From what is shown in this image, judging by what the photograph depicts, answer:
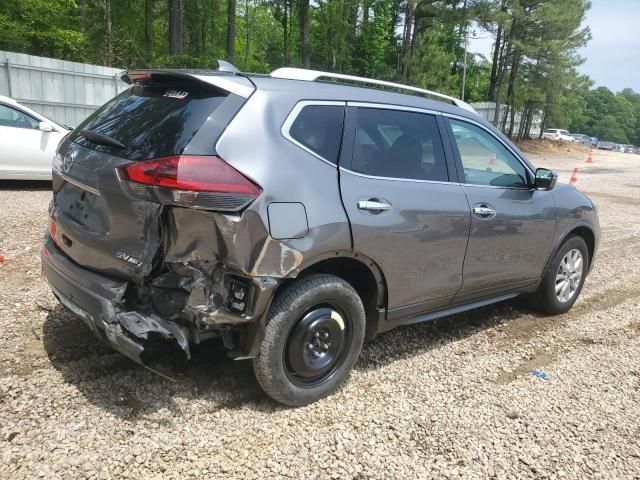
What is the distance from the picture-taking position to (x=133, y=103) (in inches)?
125

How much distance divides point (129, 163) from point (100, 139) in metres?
0.41

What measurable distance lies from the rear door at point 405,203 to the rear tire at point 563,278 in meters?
1.42

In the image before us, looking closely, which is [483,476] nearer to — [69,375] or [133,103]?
[69,375]

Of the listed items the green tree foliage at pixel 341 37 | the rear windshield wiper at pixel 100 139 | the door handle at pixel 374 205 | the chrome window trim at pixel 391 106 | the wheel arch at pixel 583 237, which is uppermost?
the green tree foliage at pixel 341 37

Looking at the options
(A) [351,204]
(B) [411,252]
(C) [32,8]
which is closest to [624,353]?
(B) [411,252]

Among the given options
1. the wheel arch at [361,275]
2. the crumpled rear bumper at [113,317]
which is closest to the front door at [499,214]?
the wheel arch at [361,275]

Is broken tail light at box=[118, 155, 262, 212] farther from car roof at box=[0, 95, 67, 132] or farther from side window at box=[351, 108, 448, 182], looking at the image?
car roof at box=[0, 95, 67, 132]

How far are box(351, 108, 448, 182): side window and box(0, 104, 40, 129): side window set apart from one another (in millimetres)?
7730

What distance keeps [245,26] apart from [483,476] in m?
43.4

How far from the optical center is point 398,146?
11.6 feet

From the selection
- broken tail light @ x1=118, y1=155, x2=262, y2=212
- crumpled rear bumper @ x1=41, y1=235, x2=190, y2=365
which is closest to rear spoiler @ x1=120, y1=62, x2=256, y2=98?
broken tail light @ x1=118, y1=155, x2=262, y2=212

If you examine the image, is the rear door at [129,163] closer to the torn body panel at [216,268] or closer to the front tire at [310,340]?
the torn body panel at [216,268]

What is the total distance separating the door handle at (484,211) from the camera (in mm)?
3803

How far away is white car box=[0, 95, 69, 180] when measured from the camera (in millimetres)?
8766
